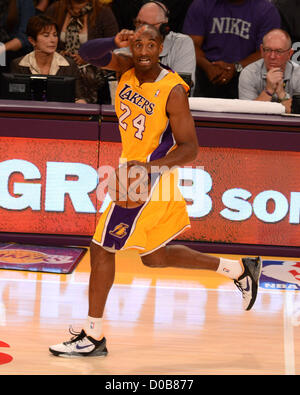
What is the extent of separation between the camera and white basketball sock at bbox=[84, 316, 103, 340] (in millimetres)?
3686

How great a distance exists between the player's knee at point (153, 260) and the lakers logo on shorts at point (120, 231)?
24cm

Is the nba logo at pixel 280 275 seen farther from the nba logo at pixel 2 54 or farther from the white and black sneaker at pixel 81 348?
the nba logo at pixel 2 54

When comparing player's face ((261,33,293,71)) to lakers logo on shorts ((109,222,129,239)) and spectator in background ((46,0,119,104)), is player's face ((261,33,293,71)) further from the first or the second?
lakers logo on shorts ((109,222,129,239))

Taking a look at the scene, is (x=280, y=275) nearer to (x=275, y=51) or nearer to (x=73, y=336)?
(x=73, y=336)

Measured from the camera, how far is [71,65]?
7.16m

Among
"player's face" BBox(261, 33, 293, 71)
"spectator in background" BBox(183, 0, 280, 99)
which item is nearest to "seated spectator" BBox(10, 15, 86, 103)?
"spectator in background" BBox(183, 0, 280, 99)

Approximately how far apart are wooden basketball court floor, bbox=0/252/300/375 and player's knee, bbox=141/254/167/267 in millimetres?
446

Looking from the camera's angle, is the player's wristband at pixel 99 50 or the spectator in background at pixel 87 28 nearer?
the player's wristband at pixel 99 50

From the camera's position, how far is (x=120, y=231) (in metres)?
3.62

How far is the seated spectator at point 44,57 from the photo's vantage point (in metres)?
7.10

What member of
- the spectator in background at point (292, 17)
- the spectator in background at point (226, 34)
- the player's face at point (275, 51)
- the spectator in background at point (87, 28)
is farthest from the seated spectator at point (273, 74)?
the spectator in background at point (87, 28)

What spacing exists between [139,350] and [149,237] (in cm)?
60
